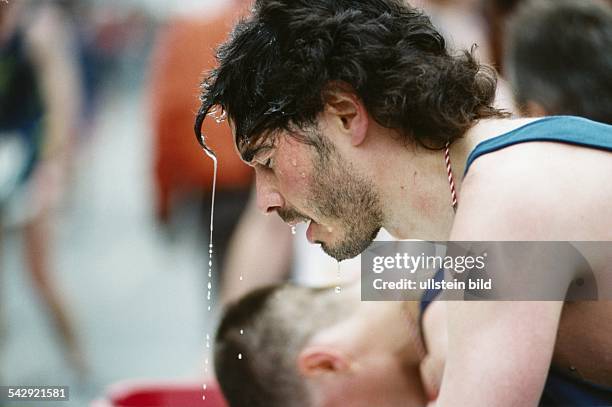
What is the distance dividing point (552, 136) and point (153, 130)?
7.12 feet

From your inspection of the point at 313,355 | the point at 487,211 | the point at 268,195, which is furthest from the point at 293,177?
the point at 313,355

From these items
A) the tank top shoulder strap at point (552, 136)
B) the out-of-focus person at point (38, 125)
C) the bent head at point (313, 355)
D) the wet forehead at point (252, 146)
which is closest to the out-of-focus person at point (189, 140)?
the out-of-focus person at point (38, 125)

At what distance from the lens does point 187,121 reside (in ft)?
10.7

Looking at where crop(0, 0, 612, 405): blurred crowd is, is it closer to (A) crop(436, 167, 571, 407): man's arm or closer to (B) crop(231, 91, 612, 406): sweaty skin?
(B) crop(231, 91, 612, 406): sweaty skin

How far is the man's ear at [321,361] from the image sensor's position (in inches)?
83.0

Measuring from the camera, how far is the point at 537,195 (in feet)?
4.71

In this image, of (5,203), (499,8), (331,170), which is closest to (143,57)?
(5,203)

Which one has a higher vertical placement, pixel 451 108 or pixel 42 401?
pixel 451 108

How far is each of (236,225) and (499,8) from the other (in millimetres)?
1045

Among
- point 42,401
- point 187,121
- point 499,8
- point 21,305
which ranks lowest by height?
point 42,401

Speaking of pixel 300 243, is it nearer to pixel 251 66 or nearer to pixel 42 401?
pixel 42 401

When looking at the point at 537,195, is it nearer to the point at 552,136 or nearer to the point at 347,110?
the point at 552,136

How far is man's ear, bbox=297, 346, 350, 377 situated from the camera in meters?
2.11

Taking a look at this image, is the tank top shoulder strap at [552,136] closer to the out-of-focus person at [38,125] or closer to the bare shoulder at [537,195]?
the bare shoulder at [537,195]
